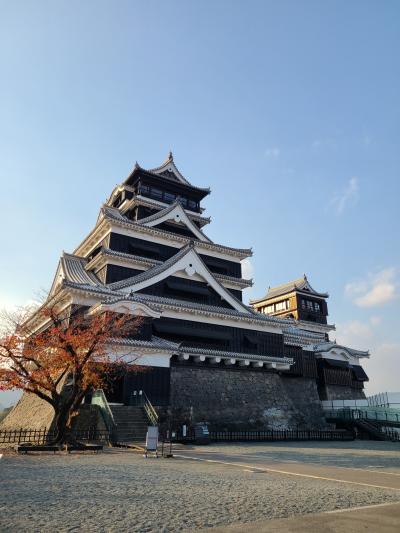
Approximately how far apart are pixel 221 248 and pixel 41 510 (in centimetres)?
2830

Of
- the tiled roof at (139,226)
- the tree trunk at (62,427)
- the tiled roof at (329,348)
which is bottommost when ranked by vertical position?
the tree trunk at (62,427)

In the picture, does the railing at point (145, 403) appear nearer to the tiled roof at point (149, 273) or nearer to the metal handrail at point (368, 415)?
the tiled roof at point (149, 273)

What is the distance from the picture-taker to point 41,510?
5.47 m

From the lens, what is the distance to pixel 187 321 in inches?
1013

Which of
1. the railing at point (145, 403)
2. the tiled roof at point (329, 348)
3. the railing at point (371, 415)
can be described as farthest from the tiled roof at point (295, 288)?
the railing at point (145, 403)

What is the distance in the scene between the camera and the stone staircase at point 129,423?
1694cm

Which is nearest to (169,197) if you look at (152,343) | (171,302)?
(171,302)

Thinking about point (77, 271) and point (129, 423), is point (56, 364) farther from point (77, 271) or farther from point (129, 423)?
point (77, 271)

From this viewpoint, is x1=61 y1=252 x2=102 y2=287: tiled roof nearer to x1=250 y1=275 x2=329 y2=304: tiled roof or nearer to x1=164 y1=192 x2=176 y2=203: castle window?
x1=164 y1=192 x2=176 y2=203: castle window

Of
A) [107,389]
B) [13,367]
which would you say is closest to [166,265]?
[107,389]

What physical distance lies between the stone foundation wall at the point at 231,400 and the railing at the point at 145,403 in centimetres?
160

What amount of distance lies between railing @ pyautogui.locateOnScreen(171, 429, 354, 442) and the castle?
5.91 feet

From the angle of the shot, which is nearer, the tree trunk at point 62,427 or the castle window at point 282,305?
the tree trunk at point 62,427

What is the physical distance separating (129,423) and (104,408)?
4.64 ft
